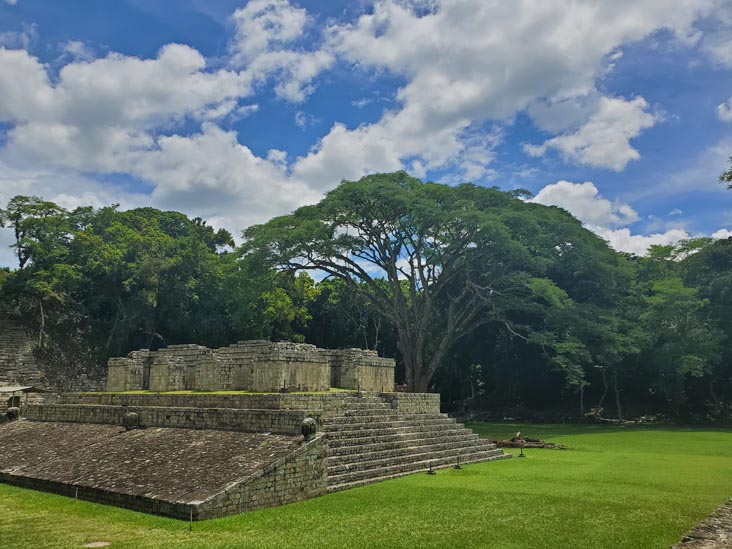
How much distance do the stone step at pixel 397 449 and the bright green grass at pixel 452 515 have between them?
2.77 ft

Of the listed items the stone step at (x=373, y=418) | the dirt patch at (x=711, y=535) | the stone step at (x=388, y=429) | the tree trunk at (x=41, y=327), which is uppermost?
the tree trunk at (x=41, y=327)

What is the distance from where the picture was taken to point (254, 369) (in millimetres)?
15000

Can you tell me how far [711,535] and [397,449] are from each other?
7473mm

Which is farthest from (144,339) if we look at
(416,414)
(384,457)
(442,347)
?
(384,457)

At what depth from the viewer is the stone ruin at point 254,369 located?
1481cm

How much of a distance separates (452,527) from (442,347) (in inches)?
778

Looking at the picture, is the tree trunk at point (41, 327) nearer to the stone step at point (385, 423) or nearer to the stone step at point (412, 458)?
the stone step at point (385, 423)

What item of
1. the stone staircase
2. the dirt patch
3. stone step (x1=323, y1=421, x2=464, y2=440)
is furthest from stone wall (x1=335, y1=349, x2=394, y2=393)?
the dirt patch

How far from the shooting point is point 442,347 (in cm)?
2733

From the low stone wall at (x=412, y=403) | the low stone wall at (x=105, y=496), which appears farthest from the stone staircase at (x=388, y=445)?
the low stone wall at (x=105, y=496)

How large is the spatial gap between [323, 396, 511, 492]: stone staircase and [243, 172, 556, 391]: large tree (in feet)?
35.6

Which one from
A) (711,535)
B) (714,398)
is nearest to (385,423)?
(711,535)

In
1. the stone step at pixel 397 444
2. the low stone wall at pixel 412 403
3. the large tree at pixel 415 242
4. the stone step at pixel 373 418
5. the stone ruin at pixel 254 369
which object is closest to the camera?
the stone step at pixel 397 444

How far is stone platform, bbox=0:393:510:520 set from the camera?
925cm
